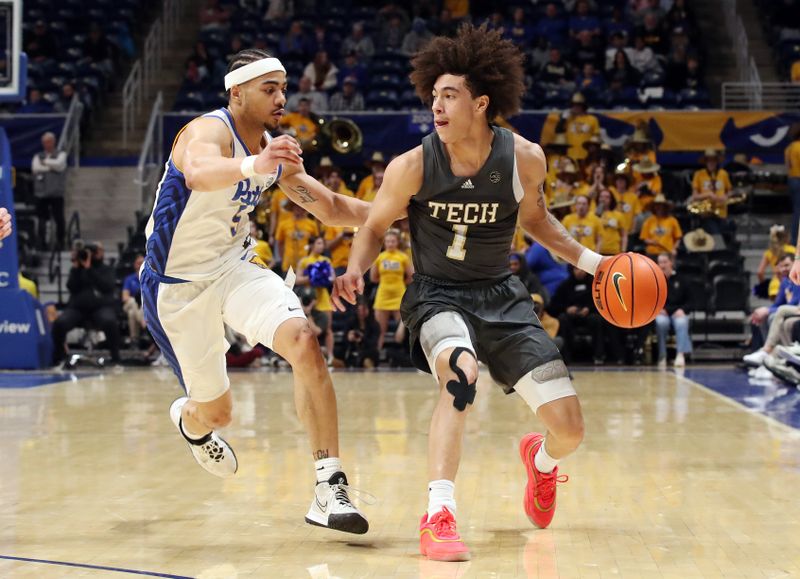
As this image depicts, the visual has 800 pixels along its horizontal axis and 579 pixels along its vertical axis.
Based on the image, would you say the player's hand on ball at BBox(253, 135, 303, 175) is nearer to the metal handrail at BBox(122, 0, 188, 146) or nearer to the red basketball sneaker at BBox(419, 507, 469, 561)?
the red basketball sneaker at BBox(419, 507, 469, 561)

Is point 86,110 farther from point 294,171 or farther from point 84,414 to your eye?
point 294,171

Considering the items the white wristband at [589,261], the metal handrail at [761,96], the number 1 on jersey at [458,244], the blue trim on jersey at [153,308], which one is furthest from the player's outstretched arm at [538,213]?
the metal handrail at [761,96]

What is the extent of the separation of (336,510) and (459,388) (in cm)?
74

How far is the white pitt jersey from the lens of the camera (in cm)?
549

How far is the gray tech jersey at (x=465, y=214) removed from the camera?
5.19m

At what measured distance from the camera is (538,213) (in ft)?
17.9

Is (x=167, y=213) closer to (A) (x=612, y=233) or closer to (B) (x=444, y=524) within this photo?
(B) (x=444, y=524)

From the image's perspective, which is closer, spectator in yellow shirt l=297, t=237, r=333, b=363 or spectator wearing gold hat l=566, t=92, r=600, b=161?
spectator in yellow shirt l=297, t=237, r=333, b=363

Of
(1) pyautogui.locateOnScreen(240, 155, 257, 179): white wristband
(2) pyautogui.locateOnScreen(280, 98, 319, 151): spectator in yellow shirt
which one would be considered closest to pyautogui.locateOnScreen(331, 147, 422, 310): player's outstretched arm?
(1) pyautogui.locateOnScreen(240, 155, 257, 179): white wristband

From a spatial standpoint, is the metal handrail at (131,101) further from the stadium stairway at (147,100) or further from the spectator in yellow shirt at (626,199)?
the spectator in yellow shirt at (626,199)

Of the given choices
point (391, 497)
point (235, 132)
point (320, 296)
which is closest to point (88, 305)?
point (320, 296)

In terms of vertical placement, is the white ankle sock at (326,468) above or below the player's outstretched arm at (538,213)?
below

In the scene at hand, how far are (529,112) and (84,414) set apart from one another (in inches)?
387

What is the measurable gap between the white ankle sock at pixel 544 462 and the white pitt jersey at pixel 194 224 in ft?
5.61
